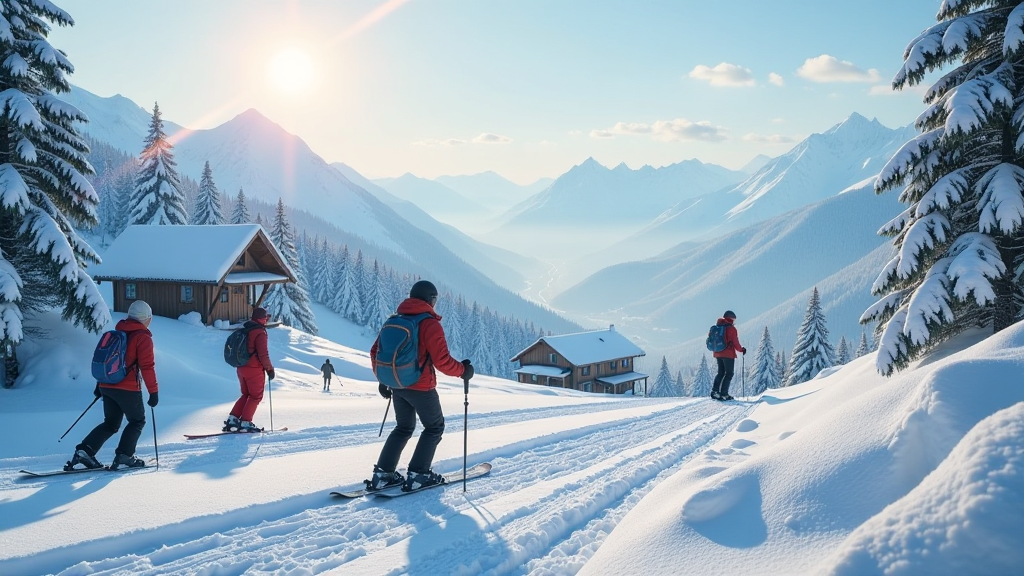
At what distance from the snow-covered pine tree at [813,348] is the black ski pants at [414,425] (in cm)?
3801

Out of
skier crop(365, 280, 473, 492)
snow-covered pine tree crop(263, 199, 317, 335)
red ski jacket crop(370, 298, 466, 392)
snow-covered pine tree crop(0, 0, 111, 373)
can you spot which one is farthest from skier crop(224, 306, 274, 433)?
snow-covered pine tree crop(263, 199, 317, 335)

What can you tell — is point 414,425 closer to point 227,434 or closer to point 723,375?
point 227,434

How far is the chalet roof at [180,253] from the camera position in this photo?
26.7 meters

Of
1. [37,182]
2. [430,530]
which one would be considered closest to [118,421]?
[430,530]

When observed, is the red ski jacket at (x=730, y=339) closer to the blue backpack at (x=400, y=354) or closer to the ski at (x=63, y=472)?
the blue backpack at (x=400, y=354)

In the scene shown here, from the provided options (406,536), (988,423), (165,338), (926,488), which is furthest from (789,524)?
(165,338)

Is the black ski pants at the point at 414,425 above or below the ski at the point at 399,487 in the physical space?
above

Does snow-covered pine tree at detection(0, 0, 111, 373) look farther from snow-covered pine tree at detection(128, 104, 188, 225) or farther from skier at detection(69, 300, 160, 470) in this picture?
snow-covered pine tree at detection(128, 104, 188, 225)

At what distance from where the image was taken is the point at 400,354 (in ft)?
18.4

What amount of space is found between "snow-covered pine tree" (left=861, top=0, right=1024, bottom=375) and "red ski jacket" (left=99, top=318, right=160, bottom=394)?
32.7 feet

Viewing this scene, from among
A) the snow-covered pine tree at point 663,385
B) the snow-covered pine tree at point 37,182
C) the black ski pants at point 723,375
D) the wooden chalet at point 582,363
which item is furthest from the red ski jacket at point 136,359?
the snow-covered pine tree at point 663,385

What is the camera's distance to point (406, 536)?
4859 mm

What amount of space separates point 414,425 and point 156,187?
4298 cm

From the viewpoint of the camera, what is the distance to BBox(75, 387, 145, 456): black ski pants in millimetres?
6859
